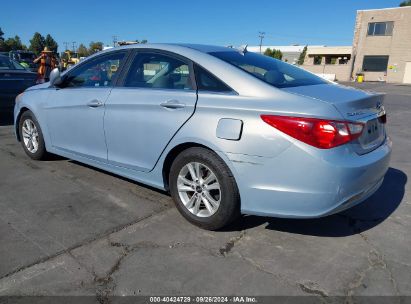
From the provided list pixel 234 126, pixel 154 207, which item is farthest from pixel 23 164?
Answer: pixel 234 126

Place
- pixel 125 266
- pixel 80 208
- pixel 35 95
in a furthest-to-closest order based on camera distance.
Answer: pixel 35 95 → pixel 80 208 → pixel 125 266

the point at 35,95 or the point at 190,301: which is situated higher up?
→ the point at 35,95

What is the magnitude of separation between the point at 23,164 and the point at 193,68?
3.09m

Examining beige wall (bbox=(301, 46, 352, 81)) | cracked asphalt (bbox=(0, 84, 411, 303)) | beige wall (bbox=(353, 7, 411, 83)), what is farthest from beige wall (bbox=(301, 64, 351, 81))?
cracked asphalt (bbox=(0, 84, 411, 303))

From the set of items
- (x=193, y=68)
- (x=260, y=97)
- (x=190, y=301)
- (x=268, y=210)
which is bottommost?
(x=190, y=301)

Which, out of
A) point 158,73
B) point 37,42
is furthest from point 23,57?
point 37,42

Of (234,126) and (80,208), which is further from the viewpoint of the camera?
(80,208)

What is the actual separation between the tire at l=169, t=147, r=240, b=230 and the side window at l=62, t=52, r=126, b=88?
1416 millimetres

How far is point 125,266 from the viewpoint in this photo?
2727 mm

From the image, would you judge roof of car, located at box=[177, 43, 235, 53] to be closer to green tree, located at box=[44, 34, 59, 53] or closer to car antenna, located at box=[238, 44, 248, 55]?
car antenna, located at box=[238, 44, 248, 55]

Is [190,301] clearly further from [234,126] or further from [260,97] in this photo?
[260,97]

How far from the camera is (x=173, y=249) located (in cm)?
298

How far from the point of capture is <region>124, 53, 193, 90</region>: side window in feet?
11.5

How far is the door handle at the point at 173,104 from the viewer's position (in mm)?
3310
